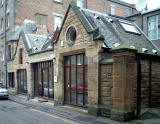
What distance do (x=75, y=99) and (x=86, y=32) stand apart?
437 cm

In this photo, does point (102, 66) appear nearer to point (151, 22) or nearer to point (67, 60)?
point (67, 60)

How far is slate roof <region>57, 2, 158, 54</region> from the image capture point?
33.8 ft

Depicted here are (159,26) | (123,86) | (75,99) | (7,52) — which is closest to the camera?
(123,86)

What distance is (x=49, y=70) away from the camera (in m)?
15.0

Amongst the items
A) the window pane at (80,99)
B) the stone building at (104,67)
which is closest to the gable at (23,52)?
the stone building at (104,67)

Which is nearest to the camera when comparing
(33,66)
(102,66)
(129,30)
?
(102,66)

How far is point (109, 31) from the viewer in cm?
1155

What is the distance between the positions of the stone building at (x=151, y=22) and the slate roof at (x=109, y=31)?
124 inches

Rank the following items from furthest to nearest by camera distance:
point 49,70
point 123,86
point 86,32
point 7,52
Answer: point 7,52, point 49,70, point 86,32, point 123,86

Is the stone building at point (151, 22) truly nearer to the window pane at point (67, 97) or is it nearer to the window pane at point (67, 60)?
the window pane at point (67, 60)

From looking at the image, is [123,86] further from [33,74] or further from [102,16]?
[33,74]

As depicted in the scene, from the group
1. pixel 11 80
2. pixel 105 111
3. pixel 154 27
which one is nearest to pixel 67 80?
pixel 105 111

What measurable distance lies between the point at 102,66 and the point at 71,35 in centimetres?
344

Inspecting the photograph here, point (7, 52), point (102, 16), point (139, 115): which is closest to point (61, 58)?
point (102, 16)
